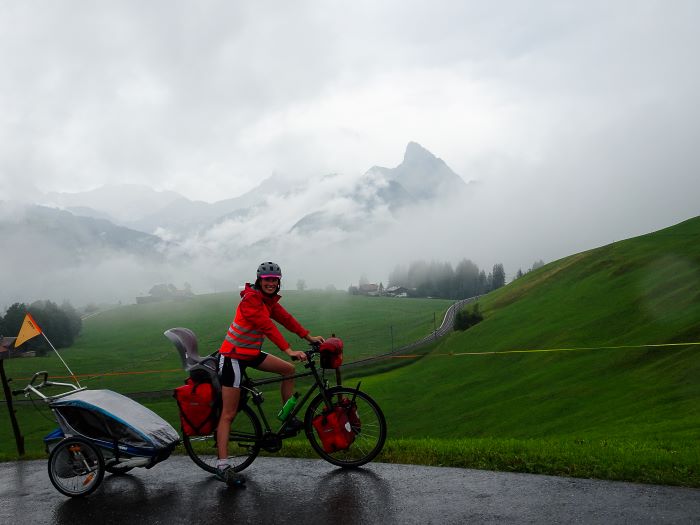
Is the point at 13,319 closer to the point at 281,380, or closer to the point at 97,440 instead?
the point at 97,440

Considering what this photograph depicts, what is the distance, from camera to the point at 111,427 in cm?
851

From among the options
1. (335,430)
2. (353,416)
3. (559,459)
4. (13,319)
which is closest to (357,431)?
(353,416)

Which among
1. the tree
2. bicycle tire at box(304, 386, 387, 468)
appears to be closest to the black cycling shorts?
bicycle tire at box(304, 386, 387, 468)

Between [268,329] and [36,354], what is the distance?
526ft

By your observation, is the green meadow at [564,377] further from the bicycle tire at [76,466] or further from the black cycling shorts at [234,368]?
the bicycle tire at [76,466]

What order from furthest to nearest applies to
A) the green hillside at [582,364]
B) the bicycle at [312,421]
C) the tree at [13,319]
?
the tree at [13,319], the green hillside at [582,364], the bicycle at [312,421]

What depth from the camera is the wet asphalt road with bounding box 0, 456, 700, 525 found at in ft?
20.1

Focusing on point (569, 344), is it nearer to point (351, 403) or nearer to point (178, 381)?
point (178, 381)

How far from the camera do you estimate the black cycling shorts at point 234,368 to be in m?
8.41

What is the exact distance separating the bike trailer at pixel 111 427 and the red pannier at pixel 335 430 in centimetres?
214

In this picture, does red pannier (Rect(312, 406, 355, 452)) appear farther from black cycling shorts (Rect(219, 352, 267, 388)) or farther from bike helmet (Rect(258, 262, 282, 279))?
bike helmet (Rect(258, 262, 282, 279))

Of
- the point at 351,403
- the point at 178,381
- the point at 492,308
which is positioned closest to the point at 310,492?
the point at 351,403

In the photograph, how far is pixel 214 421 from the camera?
859 cm

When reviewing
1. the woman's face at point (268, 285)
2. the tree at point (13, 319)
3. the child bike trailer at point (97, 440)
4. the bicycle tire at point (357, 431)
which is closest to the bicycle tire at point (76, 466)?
the child bike trailer at point (97, 440)
